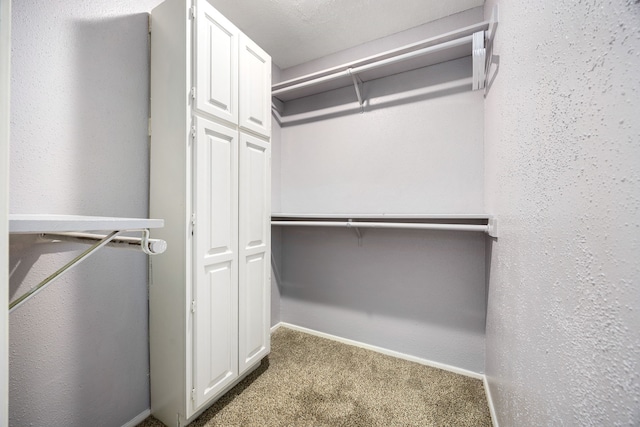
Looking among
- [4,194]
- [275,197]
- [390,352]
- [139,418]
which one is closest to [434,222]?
[390,352]

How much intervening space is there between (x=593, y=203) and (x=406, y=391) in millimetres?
1578

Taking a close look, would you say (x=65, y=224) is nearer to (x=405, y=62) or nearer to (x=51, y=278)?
(x=51, y=278)

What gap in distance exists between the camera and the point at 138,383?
1390mm

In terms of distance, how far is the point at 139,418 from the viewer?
138 centimetres

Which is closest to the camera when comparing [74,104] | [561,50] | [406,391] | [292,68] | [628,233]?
[628,233]

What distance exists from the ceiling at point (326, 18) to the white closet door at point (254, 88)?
0.35m

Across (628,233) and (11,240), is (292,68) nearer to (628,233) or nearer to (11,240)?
(11,240)

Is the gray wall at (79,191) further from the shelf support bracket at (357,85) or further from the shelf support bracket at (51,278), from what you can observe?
the shelf support bracket at (357,85)

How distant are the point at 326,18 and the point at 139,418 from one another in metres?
2.76

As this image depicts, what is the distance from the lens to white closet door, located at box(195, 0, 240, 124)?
128 cm

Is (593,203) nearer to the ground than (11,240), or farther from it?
farther from it

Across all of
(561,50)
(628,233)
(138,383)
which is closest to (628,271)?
Result: (628,233)

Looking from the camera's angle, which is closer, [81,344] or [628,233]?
[628,233]

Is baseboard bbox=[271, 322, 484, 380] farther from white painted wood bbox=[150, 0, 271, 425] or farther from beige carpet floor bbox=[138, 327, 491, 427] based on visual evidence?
white painted wood bbox=[150, 0, 271, 425]
